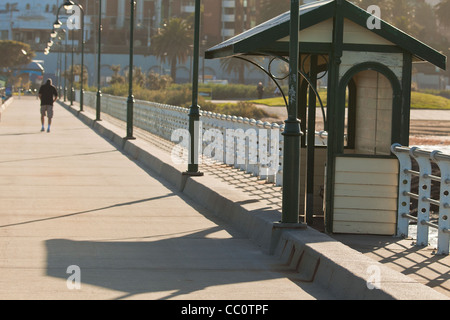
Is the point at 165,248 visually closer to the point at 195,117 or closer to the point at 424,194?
the point at 424,194

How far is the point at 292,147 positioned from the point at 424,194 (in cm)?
169

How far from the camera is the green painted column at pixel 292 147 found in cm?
972

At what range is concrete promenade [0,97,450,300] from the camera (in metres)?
7.50

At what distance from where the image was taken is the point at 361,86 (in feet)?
40.7

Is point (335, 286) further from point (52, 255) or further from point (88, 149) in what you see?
point (88, 149)

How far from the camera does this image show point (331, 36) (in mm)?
11008

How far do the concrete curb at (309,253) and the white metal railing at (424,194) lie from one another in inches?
52.7

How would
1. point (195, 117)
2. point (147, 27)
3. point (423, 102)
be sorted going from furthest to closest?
point (147, 27) < point (423, 102) < point (195, 117)

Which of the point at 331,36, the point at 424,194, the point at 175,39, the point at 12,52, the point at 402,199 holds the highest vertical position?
the point at 175,39

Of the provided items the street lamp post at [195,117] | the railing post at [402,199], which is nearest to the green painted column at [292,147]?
the railing post at [402,199]
